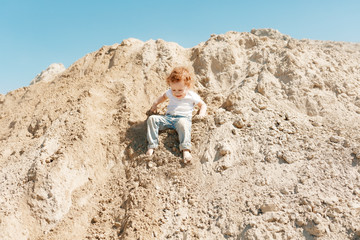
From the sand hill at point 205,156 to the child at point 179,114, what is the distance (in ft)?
0.53

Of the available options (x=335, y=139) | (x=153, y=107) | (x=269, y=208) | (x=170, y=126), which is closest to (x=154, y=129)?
(x=170, y=126)

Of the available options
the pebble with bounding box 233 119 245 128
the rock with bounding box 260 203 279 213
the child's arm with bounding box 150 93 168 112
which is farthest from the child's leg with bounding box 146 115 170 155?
the rock with bounding box 260 203 279 213

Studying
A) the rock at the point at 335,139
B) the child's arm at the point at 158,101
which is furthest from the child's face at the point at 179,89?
the rock at the point at 335,139

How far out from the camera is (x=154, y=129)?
4.37 m

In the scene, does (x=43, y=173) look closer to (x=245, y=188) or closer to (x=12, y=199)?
(x=12, y=199)

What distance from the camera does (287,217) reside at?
318 cm

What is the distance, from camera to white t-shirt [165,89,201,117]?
4.62 meters

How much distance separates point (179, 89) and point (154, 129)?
2.61 feet

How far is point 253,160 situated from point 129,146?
2.00 meters

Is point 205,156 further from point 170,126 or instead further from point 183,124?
point 170,126

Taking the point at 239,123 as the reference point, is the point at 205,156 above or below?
below

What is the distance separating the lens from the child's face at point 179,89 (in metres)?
4.57

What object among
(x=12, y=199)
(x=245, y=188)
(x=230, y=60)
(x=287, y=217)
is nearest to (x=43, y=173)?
(x=12, y=199)

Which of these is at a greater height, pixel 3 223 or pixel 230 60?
pixel 230 60
